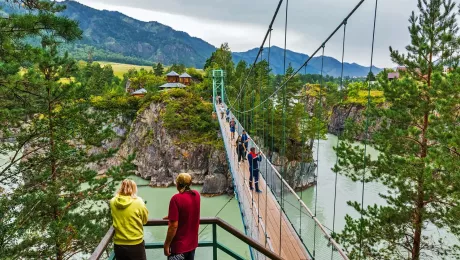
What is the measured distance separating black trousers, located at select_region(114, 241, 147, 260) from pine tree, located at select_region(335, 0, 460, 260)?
15.5 feet

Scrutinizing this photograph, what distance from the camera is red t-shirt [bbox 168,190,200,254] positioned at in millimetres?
1727

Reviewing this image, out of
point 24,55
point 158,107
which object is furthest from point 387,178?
point 158,107

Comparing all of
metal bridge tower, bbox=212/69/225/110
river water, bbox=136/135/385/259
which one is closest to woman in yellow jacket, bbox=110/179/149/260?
river water, bbox=136/135/385/259

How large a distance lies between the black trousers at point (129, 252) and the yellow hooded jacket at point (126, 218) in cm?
2

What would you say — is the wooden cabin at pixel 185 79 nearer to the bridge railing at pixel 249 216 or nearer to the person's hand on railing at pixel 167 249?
the bridge railing at pixel 249 216

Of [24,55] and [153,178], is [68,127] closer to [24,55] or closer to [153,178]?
[24,55]

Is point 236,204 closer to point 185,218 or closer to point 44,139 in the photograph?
point 44,139

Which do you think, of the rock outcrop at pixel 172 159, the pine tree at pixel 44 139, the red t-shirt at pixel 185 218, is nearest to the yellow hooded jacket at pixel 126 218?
the red t-shirt at pixel 185 218

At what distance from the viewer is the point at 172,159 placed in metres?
17.3

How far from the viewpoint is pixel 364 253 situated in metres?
6.54

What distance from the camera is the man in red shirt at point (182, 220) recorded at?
5.66ft

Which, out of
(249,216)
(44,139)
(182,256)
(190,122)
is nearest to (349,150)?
(249,216)

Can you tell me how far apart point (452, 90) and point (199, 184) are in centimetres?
1314

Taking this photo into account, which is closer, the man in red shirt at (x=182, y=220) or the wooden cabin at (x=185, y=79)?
the man in red shirt at (x=182, y=220)
